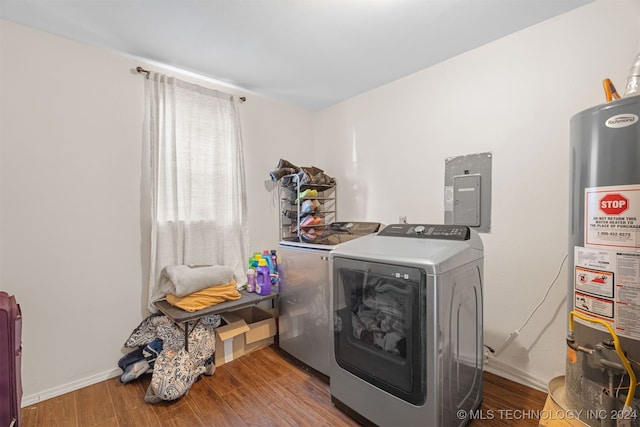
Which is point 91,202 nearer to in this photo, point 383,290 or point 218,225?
point 218,225

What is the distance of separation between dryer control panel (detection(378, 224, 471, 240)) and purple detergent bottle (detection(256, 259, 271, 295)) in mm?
1080

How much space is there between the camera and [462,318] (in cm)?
139

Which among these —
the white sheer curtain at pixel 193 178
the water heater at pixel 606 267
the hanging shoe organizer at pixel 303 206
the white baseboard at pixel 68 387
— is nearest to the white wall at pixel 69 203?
the white baseboard at pixel 68 387

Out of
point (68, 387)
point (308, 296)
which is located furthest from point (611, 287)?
point (68, 387)

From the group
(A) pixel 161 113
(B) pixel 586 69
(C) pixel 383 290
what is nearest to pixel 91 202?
(A) pixel 161 113

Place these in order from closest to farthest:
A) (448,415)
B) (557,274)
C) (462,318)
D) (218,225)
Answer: (448,415)
(462,318)
(557,274)
(218,225)

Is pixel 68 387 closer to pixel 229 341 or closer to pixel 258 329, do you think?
pixel 229 341

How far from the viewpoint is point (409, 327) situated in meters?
1.32

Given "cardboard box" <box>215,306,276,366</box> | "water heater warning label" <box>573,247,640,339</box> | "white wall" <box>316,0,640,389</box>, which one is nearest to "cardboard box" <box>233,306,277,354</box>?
"cardboard box" <box>215,306,276,366</box>

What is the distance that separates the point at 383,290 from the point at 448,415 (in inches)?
24.4

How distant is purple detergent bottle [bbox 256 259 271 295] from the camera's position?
7.77 ft

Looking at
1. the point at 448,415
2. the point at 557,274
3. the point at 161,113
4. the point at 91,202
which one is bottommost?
the point at 448,415

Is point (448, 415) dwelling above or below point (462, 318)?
below

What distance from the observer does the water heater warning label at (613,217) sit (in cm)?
94
